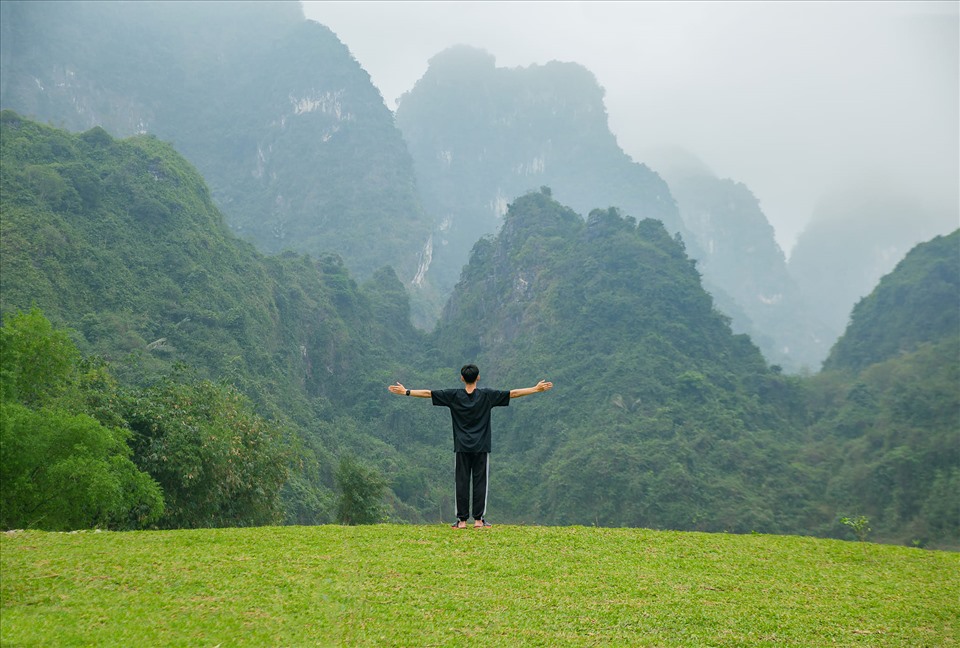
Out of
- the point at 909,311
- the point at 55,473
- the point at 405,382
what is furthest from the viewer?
the point at 405,382

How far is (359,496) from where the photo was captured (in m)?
29.4

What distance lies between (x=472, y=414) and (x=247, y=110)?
151 meters

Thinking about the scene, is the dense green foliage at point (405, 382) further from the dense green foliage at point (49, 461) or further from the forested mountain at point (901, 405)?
the forested mountain at point (901, 405)

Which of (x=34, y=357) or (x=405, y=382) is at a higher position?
(x=405, y=382)

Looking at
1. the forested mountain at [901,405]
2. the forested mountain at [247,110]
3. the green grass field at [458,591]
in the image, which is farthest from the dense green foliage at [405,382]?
the forested mountain at [247,110]

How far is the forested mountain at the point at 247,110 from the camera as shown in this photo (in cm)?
11400

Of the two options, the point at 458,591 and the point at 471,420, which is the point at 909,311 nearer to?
the point at 471,420

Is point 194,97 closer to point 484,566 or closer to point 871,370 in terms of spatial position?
point 871,370

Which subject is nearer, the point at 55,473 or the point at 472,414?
the point at 472,414

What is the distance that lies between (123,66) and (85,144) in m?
83.0

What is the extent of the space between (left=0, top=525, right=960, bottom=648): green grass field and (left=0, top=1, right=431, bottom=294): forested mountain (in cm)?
10975

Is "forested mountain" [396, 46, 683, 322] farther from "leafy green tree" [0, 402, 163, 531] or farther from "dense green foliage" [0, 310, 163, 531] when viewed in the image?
"leafy green tree" [0, 402, 163, 531]

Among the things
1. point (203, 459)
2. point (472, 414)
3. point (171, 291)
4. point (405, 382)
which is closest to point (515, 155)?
point (405, 382)

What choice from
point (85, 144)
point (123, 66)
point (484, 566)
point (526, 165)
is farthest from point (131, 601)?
point (526, 165)
